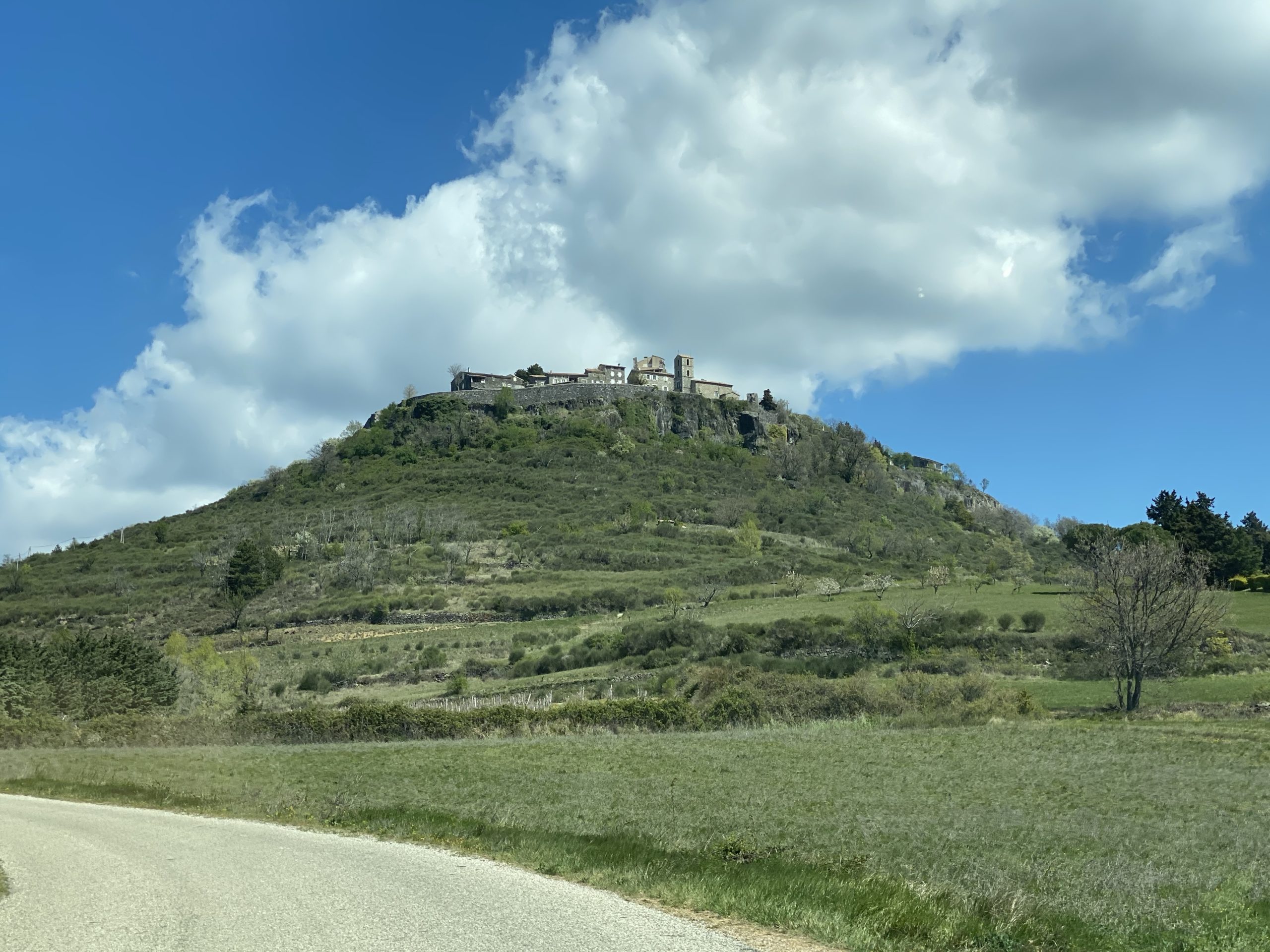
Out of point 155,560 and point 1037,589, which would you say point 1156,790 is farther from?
point 155,560

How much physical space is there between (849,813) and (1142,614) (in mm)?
34549

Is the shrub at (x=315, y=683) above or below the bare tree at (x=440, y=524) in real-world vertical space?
below

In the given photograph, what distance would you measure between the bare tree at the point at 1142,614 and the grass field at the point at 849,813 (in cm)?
910

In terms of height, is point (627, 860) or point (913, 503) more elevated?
point (913, 503)

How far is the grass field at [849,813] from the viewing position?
1006 cm

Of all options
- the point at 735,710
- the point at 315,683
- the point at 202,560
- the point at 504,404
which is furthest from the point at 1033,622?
the point at 504,404

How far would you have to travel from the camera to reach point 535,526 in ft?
414

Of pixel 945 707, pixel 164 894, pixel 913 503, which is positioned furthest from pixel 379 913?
pixel 913 503

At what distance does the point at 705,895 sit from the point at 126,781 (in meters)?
19.3

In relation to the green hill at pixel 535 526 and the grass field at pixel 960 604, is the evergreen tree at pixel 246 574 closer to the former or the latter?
the green hill at pixel 535 526

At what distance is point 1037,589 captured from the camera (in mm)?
88562

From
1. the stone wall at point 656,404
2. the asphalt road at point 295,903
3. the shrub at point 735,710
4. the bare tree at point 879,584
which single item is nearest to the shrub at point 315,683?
the shrub at point 735,710

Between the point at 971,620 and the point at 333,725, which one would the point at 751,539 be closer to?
the point at 971,620

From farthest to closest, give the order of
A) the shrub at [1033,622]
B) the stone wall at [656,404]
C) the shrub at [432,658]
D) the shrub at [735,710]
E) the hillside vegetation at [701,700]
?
the stone wall at [656,404], the shrub at [432,658], the shrub at [1033,622], the shrub at [735,710], the hillside vegetation at [701,700]
